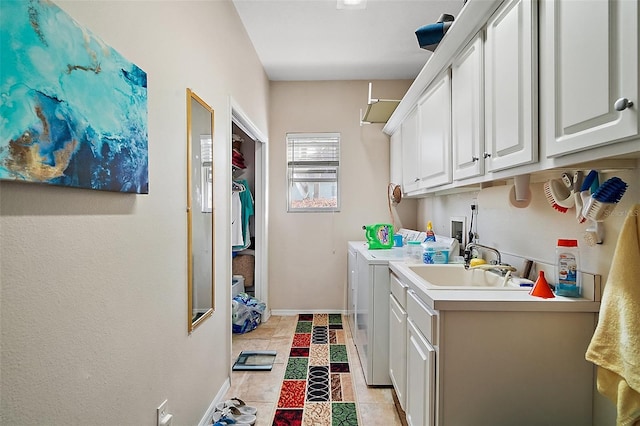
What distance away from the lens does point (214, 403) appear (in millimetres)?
2139

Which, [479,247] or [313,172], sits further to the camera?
[313,172]

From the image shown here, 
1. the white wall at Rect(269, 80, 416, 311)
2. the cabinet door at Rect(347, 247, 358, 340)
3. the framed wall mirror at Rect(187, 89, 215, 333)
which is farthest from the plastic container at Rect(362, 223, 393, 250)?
the framed wall mirror at Rect(187, 89, 215, 333)

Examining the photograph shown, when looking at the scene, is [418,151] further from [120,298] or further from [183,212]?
[120,298]

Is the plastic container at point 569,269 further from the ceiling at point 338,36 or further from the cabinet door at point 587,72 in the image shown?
the ceiling at point 338,36

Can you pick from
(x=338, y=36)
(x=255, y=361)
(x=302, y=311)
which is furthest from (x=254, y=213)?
(x=338, y=36)

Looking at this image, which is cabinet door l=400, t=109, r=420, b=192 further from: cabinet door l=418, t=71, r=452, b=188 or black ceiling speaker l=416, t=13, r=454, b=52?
black ceiling speaker l=416, t=13, r=454, b=52

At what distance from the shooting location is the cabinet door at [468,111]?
1630mm

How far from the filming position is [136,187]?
122 cm

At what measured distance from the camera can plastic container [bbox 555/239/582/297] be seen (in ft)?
4.37

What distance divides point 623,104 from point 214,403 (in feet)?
7.75

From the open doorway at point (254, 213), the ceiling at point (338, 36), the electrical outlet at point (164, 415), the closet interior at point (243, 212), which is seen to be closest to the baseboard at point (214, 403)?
the electrical outlet at point (164, 415)

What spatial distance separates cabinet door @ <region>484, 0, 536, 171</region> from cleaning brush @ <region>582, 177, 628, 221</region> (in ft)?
0.71

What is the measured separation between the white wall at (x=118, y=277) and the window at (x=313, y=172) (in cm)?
199

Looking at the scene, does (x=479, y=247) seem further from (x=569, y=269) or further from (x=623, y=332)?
(x=623, y=332)
